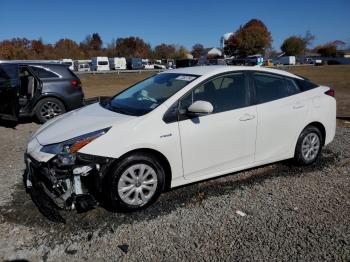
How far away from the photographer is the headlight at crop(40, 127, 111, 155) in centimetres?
359

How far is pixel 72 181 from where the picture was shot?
3.59 metres

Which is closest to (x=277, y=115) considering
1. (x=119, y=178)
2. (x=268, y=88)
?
(x=268, y=88)

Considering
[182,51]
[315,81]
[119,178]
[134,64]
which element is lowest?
[315,81]

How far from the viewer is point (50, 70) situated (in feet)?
29.0

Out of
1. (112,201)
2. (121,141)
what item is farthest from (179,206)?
(121,141)

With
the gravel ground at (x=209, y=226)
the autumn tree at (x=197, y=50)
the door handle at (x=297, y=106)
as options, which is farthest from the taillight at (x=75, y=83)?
the autumn tree at (x=197, y=50)

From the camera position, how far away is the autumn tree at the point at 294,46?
4269 inches

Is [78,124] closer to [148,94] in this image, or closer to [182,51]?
[148,94]

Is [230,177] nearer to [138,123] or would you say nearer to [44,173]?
[138,123]

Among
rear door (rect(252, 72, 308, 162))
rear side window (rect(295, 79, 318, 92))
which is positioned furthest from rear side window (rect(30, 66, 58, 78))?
rear side window (rect(295, 79, 318, 92))

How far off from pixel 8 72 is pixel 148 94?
5213 mm

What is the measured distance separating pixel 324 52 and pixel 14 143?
130967 millimetres

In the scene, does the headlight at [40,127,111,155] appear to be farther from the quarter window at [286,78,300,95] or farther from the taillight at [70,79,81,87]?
the taillight at [70,79,81,87]

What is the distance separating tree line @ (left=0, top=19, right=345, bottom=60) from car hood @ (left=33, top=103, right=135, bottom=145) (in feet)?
287
